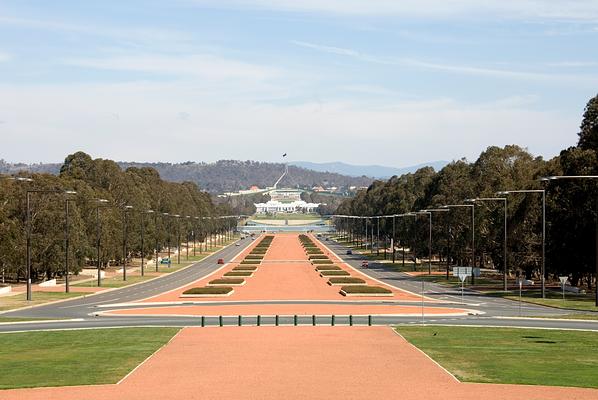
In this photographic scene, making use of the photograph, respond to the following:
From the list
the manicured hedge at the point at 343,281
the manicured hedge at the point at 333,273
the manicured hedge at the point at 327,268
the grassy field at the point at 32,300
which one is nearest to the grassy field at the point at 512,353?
the grassy field at the point at 32,300

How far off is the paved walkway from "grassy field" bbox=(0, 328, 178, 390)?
1.48m

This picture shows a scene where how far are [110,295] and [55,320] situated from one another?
103 ft

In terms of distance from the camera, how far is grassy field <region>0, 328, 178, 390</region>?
146ft

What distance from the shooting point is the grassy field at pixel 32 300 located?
8956cm

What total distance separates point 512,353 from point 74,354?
77.8 feet

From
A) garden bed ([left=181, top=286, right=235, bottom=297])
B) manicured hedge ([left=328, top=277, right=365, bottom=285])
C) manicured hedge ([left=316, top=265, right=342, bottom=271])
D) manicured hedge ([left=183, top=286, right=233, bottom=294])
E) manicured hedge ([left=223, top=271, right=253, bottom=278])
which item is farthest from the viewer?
manicured hedge ([left=316, top=265, right=342, bottom=271])

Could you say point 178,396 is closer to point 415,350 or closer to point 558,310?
point 415,350

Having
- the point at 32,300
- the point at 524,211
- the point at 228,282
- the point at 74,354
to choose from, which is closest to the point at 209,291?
the point at 32,300

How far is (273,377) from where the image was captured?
44.1 metres

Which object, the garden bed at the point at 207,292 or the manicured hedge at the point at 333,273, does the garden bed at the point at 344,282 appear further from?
the garden bed at the point at 207,292

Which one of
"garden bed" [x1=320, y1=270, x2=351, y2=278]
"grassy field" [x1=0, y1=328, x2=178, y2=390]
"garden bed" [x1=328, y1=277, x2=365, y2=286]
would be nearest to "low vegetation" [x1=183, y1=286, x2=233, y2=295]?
"garden bed" [x1=328, y1=277, x2=365, y2=286]

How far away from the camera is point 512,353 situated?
172 ft

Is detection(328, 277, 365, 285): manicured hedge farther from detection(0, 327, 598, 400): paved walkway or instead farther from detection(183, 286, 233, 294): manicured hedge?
detection(0, 327, 598, 400): paved walkway

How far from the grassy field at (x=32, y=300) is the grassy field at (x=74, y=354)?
2632 cm
